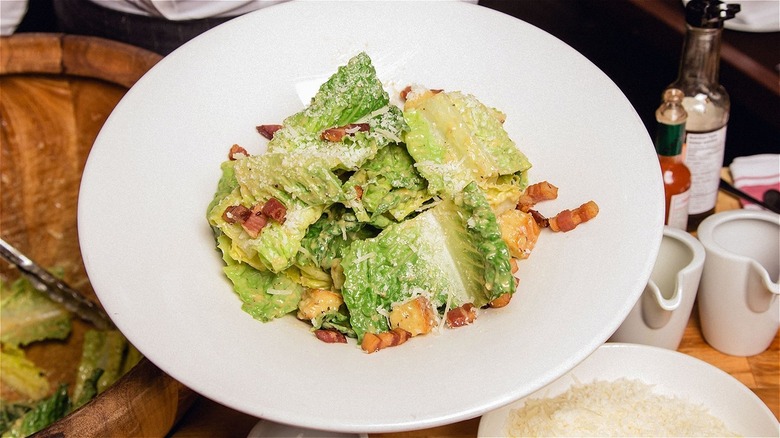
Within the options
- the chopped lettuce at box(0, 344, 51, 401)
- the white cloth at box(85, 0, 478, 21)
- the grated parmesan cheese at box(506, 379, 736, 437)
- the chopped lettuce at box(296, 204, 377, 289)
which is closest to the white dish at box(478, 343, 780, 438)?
the grated parmesan cheese at box(506, 379, 736, 437)

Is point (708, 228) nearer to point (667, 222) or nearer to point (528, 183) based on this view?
point (667, 222)

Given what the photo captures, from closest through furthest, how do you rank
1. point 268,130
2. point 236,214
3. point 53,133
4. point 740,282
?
point 236,214, point 268,130, point 740,282, point 53,133

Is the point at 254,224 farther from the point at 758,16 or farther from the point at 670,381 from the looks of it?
the point at 758,16

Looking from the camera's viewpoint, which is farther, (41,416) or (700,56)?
(700,56)

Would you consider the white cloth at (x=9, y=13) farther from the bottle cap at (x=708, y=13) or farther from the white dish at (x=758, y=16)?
the white dish at (x=758, y=16)

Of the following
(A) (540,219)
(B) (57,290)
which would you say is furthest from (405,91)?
(B) (57,290)

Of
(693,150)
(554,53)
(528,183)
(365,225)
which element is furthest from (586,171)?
(693,150)

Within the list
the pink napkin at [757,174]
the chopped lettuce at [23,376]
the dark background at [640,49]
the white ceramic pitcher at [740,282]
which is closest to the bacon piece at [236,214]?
the chopped lettuce at [23,376]
